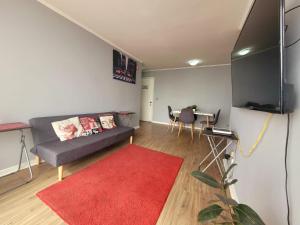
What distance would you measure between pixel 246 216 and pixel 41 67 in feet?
9.94

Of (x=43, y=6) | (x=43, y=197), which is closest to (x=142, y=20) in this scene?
(x=43, y=6)

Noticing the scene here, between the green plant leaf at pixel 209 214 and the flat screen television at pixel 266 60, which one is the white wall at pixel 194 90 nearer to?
the flat screen television at pixel 266 60

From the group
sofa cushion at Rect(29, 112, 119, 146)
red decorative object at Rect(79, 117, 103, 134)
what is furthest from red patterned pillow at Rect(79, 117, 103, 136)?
sofa cushion at Rect(29, 112, 119, 146)

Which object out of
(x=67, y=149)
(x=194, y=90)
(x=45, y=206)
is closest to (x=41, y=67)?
(x=67, y=149)

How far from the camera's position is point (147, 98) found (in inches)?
264

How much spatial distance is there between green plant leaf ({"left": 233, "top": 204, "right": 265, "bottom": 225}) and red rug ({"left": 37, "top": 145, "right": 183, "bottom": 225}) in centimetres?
99

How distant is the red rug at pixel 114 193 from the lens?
4.33 feet

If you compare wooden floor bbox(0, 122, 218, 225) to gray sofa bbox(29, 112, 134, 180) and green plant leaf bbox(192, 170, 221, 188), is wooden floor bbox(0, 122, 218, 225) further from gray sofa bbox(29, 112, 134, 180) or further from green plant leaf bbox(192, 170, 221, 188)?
green plant leaf bbox(192, 170, 221, 188)

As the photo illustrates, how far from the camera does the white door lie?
6.55 meters

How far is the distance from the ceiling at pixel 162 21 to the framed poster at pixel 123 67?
0.36 m

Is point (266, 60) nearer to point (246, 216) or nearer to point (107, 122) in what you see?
point (246, 216)

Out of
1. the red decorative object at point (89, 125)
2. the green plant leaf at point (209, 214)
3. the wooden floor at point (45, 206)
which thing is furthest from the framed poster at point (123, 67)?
the green plant leaf at point (209, 214)

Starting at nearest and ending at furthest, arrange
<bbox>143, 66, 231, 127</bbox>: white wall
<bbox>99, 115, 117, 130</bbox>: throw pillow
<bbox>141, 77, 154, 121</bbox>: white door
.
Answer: <bbox>99, 115, 117, 130</bbox>: throw pillow < <bbox>143, 66, 231, 127</bbox>: white wall < <bbox>141, 77, 154, 121</bbox>: white door

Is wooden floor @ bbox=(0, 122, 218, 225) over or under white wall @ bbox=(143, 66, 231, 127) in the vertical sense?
under
